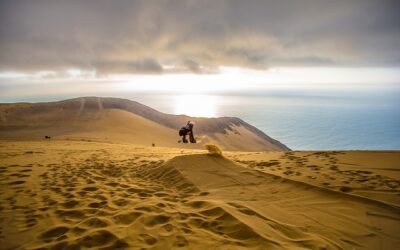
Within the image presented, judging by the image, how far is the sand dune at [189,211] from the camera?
3.39 metres

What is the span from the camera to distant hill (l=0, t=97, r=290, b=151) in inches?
1027

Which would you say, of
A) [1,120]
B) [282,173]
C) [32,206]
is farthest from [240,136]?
[32,206]

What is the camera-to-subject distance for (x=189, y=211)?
14.2 feet

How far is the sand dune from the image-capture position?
339 centimetres

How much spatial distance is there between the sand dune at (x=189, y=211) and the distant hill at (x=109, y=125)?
17139mm

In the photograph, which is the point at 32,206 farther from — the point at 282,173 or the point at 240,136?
the point at 240,136

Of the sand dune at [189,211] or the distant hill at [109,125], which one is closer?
the sand dune at [189,211]

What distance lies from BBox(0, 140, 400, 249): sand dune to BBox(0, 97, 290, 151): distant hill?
17139mm

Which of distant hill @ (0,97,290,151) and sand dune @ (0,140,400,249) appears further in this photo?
distant hill @ (0,97,290,151)

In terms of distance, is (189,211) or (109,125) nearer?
(189,211)

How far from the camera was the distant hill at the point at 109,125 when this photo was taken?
2609 centimetres

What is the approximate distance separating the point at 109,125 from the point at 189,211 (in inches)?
1120

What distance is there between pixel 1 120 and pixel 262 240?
35.5 m

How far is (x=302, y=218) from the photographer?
405 cm
